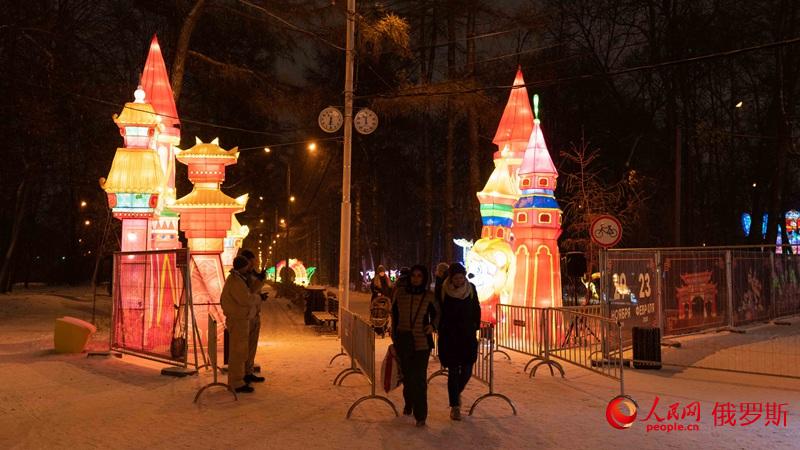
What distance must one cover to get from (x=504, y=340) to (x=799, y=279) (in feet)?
52.4

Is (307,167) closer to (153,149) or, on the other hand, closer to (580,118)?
(580,118)

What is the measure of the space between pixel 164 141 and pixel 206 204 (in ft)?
8.12

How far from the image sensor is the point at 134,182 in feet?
47.9

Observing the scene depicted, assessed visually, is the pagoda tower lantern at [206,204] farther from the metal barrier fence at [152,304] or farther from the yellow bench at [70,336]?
the yellow bench at [70,336]

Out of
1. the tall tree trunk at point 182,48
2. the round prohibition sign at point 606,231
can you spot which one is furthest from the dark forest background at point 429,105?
the round prohibition sign at point 606,231

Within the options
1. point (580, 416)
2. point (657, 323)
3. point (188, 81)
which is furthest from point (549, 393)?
point (188, 81)

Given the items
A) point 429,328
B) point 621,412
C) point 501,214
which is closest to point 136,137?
point 501,214

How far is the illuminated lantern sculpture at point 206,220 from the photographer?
15125 millimetres

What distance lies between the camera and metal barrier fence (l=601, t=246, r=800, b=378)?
13773 mm

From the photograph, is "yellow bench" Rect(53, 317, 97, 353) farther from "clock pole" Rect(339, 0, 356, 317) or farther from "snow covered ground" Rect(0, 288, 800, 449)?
"clock pole" Rect(339, 0, 356, 317)

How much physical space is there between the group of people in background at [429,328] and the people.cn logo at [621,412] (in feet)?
6.14

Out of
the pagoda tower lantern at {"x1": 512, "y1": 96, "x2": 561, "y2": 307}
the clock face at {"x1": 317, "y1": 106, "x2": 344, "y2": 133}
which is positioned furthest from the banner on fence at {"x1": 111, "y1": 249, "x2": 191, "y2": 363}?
the pagoda tower lantern at {"x1": 512, "y1": 96, "x2": 561, "y2": 307}

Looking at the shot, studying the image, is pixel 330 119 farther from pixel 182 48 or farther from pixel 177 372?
pixel 177 372

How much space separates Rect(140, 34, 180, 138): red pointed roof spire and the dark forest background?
174cm
